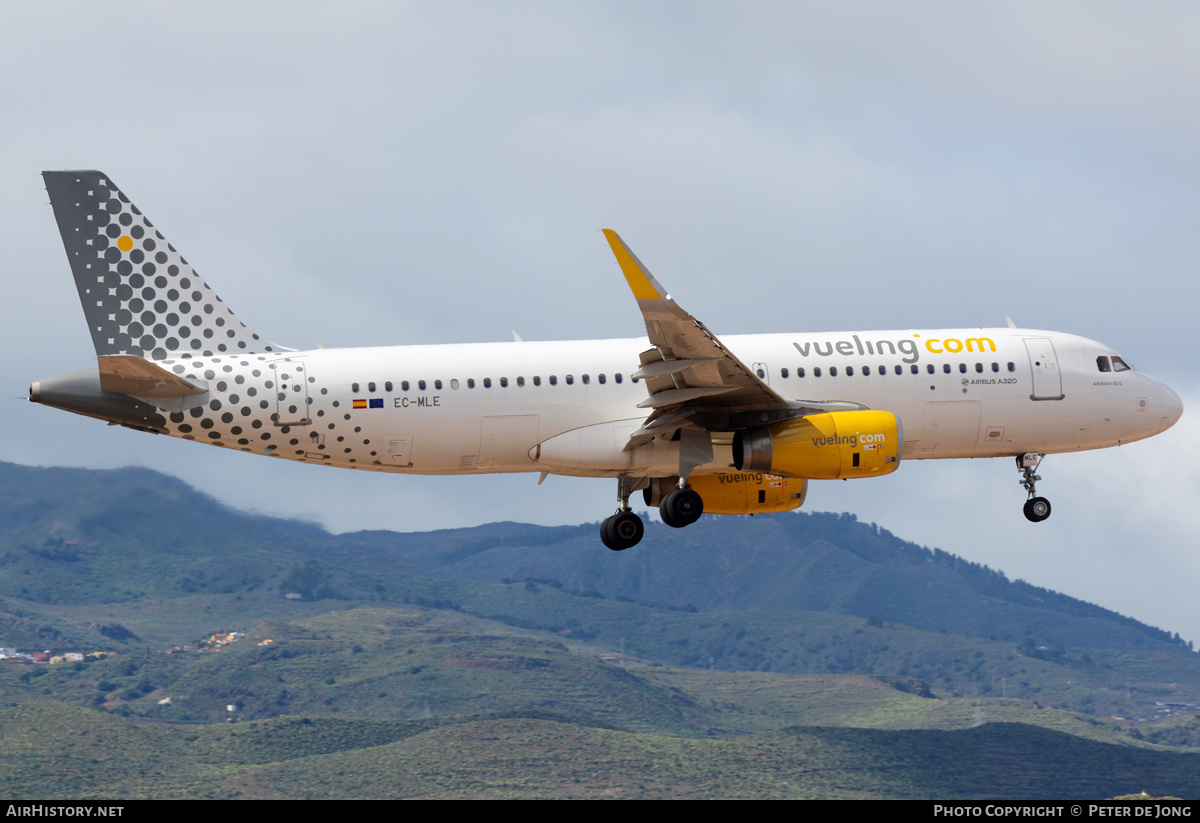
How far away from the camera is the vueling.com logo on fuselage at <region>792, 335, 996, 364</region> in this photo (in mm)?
41812

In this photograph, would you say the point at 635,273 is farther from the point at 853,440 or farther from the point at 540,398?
the point at 853,440

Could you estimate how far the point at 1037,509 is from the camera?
44.8 m

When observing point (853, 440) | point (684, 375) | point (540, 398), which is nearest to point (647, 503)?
point (540, 398)

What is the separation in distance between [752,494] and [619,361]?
678 cm

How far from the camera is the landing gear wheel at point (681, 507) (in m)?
40.6

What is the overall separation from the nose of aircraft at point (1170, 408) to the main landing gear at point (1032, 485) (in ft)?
13.4

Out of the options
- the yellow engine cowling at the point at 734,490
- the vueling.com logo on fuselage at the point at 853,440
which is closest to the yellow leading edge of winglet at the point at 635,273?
the vueling.com logo on fuselage at the point at 853,440

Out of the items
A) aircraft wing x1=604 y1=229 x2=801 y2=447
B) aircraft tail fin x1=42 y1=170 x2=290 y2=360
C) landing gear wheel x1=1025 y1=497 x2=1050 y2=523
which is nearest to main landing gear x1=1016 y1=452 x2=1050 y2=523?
landing gear wheel x1=1025 y1=497 x2=1050 y2=523

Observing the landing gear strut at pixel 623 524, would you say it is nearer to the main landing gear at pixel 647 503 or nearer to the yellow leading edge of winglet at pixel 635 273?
the main landing gear at pixel 647 503

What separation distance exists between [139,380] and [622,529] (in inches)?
544

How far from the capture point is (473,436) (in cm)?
3969

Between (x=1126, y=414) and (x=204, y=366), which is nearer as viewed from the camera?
(x=204, y=366)

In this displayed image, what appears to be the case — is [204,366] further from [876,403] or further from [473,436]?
[876,403]
